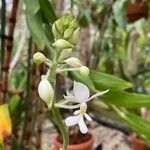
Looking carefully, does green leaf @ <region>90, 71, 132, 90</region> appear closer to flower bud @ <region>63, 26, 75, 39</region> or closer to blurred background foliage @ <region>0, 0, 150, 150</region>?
blurred background foliage @ <region>0, 0, 150, 150</region>

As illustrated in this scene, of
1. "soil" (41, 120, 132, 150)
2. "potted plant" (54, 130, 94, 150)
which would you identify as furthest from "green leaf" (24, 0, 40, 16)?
"soil" (41, 120, 132, 150)

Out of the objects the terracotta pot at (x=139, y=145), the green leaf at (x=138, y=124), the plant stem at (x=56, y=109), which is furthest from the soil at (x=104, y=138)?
the plant stem at (x=56, y=109)

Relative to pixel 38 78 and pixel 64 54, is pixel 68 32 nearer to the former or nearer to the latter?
pixel 64 54

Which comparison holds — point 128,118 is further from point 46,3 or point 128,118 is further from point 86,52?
point 86,52

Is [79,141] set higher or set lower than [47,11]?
lower

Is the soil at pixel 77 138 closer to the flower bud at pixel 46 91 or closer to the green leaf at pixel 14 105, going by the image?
the green leaf at pixel 14 105

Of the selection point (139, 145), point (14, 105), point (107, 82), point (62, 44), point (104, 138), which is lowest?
point (104, 138)

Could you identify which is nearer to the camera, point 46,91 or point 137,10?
point 46,91

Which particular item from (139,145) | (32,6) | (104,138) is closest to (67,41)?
(32,6)
